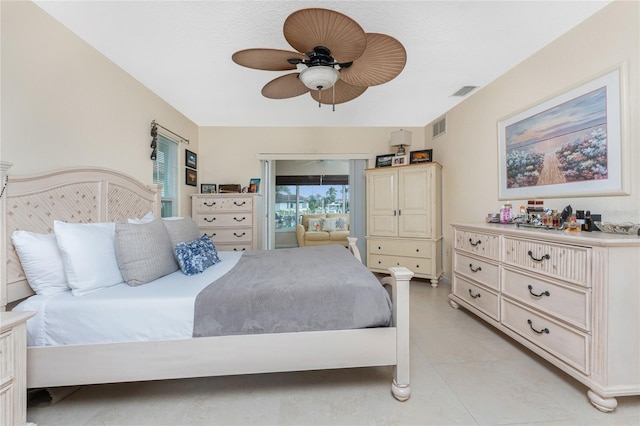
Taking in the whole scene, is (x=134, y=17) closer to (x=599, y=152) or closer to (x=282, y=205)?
(x=599, y=152)

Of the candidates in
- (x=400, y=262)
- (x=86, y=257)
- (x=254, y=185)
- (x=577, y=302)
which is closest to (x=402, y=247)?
(x=400, y=262)

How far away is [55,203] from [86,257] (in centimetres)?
52

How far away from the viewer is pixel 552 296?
5.28 ft

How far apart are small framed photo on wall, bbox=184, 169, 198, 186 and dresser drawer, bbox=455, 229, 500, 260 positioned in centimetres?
356

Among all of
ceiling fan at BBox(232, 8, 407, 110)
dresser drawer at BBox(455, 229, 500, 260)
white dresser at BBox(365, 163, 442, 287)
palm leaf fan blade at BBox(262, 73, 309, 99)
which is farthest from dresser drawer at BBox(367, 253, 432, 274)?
palm leaf fan blade at BBox(262, 73, 309, 99)

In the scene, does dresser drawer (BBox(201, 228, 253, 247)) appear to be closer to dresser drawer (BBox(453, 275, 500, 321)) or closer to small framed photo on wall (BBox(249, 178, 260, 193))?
small framed photo on wall (BBox(249, 178, 260, 193))

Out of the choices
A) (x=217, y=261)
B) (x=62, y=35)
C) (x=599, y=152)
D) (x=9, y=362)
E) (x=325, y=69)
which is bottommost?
(x=9, y=362)

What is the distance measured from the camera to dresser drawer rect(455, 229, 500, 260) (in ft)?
6.90

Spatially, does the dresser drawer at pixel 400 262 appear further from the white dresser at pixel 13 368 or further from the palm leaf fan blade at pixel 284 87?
the white dresser at pixel 13 368

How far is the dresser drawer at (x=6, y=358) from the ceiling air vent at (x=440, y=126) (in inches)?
169

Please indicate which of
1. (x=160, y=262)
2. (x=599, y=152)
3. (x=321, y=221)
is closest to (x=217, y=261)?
(x=160, y=262)

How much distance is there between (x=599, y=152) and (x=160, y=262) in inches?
119

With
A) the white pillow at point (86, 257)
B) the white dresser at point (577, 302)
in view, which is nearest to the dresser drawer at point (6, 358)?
the white pillow at point (86, 257)

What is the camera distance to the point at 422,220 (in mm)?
3570
